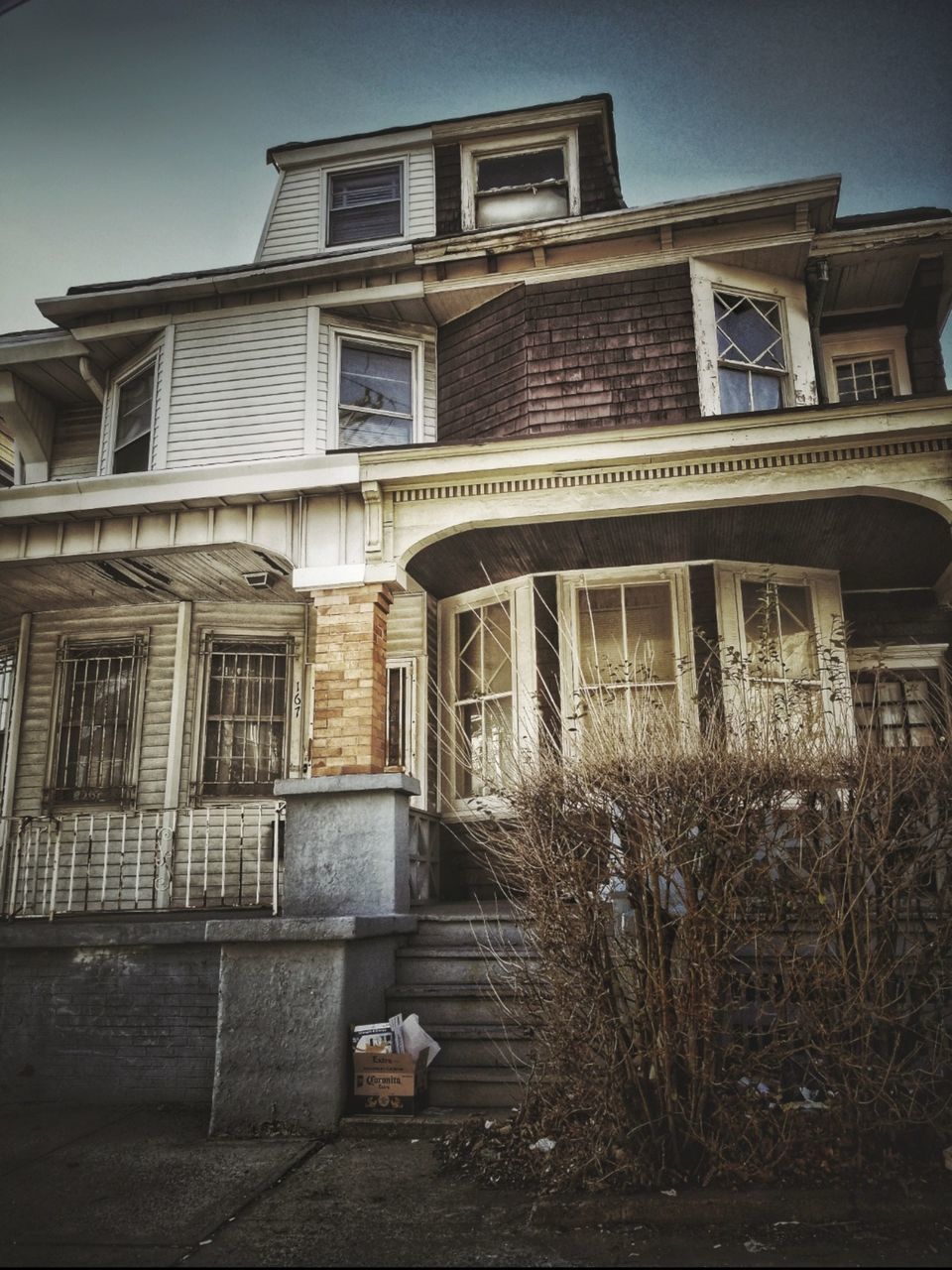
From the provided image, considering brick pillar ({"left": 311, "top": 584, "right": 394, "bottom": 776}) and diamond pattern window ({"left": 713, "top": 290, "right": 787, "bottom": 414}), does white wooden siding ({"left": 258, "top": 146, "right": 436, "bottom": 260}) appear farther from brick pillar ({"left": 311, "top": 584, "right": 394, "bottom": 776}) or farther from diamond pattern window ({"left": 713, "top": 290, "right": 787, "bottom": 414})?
brick pillar ({"left": 311, "top": 584, "right": 394, "bottom": 776})

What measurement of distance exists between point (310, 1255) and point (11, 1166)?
2.19m

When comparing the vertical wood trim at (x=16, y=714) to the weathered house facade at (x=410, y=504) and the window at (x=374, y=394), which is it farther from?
the window at (x=374, y=394)

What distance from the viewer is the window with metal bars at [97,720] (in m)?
9.91

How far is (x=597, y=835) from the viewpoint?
403 centimetres

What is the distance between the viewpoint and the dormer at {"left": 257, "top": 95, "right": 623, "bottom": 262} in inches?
430

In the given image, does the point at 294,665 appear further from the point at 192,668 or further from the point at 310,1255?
the point at 310,1255

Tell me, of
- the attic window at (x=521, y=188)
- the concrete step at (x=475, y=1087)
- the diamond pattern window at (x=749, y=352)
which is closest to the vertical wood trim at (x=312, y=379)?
the attic window at (x=521, y=188)

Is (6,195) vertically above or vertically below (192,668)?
above

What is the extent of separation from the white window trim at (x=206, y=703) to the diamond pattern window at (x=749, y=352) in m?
5.05

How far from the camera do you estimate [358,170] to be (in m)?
11.6

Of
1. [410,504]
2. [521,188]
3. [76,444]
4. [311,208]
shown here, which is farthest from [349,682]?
[311,208]

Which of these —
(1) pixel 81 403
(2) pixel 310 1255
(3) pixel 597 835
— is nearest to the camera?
→ (2) pixel 310 1255

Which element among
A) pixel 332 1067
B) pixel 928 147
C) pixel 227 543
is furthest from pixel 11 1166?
pixel 928 147

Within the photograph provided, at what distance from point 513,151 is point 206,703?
7352mm
